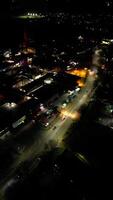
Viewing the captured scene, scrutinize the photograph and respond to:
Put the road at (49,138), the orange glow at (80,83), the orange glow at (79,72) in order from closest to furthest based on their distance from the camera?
1. the road at (49,138)
2. the orange glow at (80,83)
3. the orange glow at (79,72)

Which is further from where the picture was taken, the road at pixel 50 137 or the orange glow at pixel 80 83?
the orange glow at pixel 80 83

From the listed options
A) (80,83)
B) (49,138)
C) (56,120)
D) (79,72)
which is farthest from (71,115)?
(79,72)

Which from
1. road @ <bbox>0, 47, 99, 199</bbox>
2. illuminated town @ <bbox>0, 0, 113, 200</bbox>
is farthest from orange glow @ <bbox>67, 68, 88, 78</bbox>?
road @ <bbox>0, 47, 99, 199</bbox>

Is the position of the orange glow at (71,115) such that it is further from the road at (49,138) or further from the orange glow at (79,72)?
the orange glow at (79,72)

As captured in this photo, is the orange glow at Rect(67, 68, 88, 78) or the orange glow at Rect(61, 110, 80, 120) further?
the orange glow at Rect(67, 68, 88, 78)

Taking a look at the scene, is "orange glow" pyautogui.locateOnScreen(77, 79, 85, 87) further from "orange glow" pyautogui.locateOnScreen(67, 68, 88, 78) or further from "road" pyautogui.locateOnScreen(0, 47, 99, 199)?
"orange glow" pyautogui.locateOnScreen(67, 68, 88, 78)

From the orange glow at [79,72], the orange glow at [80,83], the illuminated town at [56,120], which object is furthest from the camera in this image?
the orange glow at [79,72]

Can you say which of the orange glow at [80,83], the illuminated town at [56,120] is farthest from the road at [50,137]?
the orange glow at [80,83]

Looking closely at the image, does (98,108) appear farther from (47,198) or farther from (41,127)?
(47,198)

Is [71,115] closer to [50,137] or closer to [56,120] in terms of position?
[56,120]
